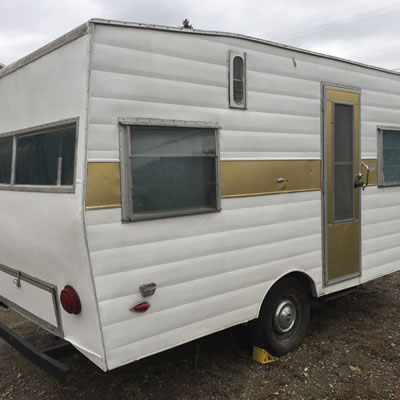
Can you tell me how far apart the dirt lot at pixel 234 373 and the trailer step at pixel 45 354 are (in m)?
0.46

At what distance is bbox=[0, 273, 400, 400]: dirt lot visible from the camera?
3711 mm

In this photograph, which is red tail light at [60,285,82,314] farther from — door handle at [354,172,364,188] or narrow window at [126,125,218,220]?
door handle at [354,172,364,188]

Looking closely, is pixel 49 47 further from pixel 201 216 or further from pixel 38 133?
pixel 201 216

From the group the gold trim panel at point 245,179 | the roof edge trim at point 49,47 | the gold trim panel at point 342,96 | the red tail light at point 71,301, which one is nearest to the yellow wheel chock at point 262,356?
the gold trim panel at point 245,179

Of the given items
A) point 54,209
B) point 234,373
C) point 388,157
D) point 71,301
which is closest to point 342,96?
point 388,157

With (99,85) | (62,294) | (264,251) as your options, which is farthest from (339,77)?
(62,294)

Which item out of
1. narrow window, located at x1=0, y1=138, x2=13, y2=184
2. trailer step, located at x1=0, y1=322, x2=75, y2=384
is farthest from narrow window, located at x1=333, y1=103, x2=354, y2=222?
narrow window, located at x1=0, y1=138, x2=13, y2=184

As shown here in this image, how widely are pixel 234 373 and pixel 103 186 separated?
2.26 metres

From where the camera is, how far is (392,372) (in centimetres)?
400

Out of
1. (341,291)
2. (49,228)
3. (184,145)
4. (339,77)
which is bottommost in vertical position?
(341,291)

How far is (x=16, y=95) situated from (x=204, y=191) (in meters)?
1.75

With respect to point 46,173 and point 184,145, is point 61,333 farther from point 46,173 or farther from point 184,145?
point 184,145

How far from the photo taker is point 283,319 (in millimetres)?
4266

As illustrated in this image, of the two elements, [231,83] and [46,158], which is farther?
[231,83]
